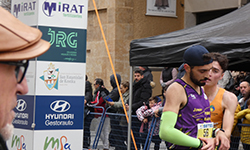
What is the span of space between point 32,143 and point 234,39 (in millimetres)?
3027

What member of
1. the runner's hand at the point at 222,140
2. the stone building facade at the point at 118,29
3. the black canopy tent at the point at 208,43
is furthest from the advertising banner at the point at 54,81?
the stone building facade at the point at 118,29

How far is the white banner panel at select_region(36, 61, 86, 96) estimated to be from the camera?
534 cm

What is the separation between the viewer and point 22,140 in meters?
5.34

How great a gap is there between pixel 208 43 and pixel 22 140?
2872mm

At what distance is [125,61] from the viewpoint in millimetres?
16375

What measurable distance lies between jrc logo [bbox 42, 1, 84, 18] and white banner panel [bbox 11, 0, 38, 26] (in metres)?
0.13

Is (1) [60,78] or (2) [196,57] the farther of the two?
(1) [60,78]

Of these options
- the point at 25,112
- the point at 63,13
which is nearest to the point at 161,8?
the point at 63,13

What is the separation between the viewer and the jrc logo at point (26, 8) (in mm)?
5387

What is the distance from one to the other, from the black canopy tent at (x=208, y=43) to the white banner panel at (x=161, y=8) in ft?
33.5

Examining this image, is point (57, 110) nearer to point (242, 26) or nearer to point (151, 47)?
point (151, 47)

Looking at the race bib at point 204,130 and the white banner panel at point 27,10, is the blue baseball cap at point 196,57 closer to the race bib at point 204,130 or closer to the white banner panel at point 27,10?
the race bib at point 204,130

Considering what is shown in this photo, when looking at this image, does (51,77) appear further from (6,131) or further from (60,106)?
(6,131)

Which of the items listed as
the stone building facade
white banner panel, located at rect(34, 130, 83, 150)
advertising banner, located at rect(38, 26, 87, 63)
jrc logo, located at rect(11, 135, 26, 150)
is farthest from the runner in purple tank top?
the stone building facade
